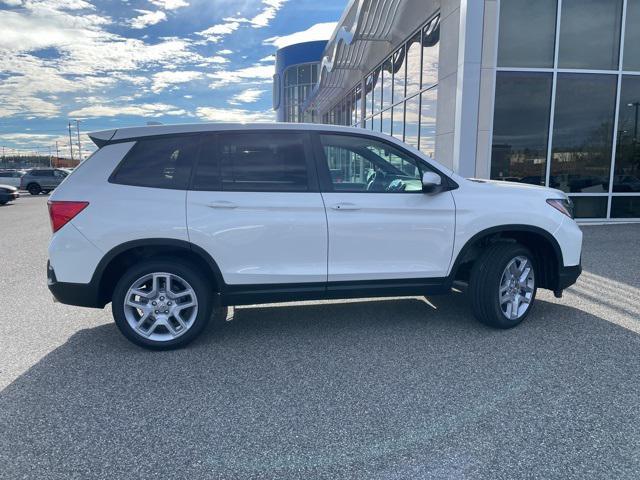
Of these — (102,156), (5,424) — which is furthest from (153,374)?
(102,156)

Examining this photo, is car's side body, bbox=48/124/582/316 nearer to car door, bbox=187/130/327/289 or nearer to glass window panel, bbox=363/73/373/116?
car door, bbox=187/130/327/289

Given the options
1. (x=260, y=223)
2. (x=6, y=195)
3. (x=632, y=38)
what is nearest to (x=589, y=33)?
(x=632, y=38)

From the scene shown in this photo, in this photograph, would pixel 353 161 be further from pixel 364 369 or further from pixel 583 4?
pixel 583 4

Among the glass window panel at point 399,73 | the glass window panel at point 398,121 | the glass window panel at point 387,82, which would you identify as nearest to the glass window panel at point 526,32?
the glass window panel at point 399,73

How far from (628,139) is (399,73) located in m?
6.64

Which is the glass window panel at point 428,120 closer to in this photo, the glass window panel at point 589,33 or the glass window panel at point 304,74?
the glass window panel at point 589,33

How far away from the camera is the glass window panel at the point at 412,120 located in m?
13.2

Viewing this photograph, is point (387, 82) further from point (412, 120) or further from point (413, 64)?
point (412, 120)

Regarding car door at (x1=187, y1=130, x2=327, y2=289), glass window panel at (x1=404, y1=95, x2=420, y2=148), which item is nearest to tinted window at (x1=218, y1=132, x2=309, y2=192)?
car door at (x1=187, y1=130, x2=327, y2=289)

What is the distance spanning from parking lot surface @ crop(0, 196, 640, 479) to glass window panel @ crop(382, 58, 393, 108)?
→ 12.1 meters

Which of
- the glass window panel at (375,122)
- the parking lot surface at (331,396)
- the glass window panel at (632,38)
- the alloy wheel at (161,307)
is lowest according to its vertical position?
the parking lot surface at (331,396)

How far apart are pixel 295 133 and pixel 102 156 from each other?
5.20 feet

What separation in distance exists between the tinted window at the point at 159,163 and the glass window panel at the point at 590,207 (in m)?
9.73

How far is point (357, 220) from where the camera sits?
4004mm
